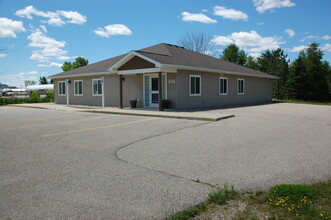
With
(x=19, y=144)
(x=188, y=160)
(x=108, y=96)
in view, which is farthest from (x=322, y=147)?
(x=108, y=96)

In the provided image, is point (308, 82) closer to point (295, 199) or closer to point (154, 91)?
point (154, 91)

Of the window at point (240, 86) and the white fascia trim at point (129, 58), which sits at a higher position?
the white fascia trim at point (129, 58)

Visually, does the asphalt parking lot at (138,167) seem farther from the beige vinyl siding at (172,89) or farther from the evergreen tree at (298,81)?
the evergreen tree at (298,81)

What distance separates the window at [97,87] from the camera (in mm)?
22078

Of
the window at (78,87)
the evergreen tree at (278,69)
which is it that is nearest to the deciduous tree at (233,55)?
the evergreen tree at (278,69)

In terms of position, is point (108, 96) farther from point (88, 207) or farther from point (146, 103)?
point (88, 207)

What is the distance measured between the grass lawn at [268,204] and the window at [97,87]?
19.0m

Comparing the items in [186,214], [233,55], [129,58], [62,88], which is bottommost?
[186,214]

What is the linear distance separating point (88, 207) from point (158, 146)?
375 centimetres

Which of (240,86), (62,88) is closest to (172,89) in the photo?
(240,86)

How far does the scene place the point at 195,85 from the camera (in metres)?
18.7

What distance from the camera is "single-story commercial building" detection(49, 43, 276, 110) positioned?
56.4ft

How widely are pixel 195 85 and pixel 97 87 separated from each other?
813 cm

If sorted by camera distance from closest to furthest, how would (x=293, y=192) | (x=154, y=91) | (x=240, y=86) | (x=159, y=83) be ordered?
(x=293, y=192), (x=159, y=83), (x=154, y=91), (x=240, y=86)
